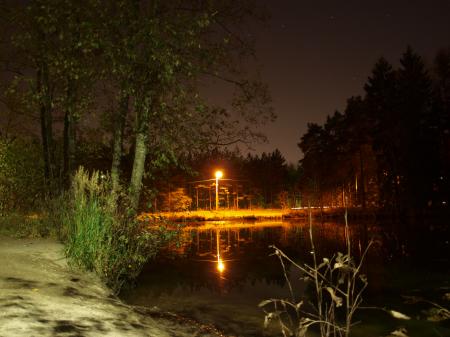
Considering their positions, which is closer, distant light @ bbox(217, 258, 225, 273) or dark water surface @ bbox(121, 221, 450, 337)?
dark water surface @ bbox(121, 221, 450, 337)

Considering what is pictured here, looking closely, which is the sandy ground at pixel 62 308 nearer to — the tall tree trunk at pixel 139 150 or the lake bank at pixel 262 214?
the tall tree trunk at pixel 139 150

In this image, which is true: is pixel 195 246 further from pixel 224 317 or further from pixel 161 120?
pixel 224 317

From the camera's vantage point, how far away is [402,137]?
38094 millimetres

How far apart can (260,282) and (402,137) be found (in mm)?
30460

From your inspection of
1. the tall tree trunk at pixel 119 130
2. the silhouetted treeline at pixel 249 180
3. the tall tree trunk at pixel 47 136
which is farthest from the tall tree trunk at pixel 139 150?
the silhouetted treeline at pixel 249 180

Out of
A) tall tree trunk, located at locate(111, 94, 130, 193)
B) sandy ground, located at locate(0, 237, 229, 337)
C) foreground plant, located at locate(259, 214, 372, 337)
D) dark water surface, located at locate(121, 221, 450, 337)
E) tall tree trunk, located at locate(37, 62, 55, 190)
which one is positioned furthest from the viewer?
tall tree trunk, located at locate(37, 62, 55, 190)

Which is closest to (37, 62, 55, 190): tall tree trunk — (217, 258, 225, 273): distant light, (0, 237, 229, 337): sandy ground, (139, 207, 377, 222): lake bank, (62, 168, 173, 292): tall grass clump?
(217, 258, 225, 273): distant light

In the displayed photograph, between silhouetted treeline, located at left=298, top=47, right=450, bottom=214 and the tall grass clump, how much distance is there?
1050 inches

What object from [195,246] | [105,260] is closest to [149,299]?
[105,260]

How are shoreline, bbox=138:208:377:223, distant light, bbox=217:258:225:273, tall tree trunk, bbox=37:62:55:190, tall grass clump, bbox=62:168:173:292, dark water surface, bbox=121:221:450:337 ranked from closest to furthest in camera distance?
dark water surface, bbox=121:221:450:337
tall grass clump, bbox=62:168:173:292
distant light, bbox=217:258:225:273
tall tree trunk, bbox=37:62:55:190
shoreline, bbox=138:208:377:223

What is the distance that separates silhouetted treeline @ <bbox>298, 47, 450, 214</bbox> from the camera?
125 feet

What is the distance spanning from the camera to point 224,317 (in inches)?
312

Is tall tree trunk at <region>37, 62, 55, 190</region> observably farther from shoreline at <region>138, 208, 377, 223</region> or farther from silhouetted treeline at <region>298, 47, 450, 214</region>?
silhouetted treeline at <region>298, 47, 450, 214</region>

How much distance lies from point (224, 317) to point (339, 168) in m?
40.0
